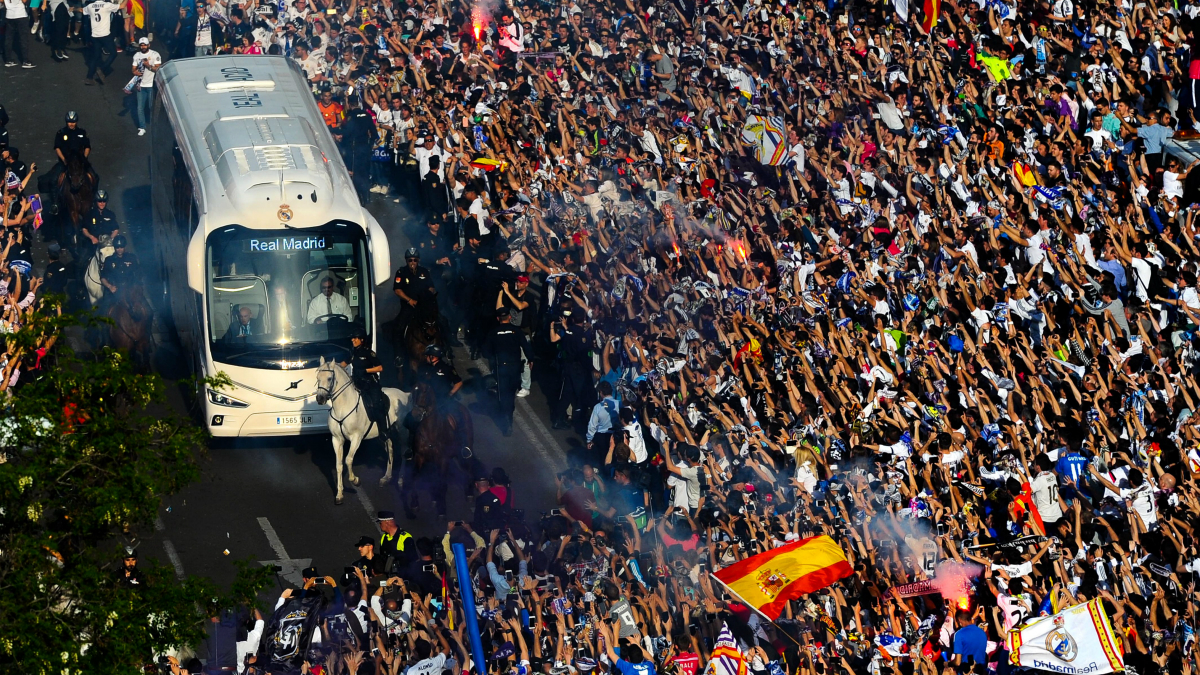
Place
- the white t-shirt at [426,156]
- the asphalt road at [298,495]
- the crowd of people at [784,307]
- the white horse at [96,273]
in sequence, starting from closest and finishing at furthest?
the crowd of people at [784,307]
the asphalt road at [298,495]
the white horse at [96,273]
the white t-shirt at [426,156]

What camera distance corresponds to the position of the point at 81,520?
11625 millimetres

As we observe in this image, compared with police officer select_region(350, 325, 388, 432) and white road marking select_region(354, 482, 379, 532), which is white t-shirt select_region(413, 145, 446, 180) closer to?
police officer select_region(350, 325, 388, 432)

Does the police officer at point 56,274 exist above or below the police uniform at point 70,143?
below

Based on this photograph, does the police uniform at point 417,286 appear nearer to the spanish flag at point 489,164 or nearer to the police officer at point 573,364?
the police officer at point 573,364

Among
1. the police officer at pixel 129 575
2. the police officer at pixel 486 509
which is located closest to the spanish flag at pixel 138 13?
the police officer at pixel 486 509

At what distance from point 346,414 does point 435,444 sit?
3.50ft

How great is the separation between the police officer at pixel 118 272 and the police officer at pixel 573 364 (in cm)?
505

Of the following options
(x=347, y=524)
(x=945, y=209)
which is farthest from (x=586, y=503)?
(x=945, y=209)

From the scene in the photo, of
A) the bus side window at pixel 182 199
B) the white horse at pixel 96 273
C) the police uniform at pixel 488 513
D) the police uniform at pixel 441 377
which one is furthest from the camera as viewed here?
the white horse at pixel 96 273

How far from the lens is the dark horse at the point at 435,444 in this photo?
1850 centimetres

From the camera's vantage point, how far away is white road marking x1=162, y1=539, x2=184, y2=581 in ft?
57.5

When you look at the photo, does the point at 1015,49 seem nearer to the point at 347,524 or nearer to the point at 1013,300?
the point at 1013,300

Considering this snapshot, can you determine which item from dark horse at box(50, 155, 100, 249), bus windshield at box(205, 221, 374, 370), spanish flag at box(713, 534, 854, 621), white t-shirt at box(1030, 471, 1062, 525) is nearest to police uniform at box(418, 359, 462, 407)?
bus windshield at box(205, 221, 374, 370)

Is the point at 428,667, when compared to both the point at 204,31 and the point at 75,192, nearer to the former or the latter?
the point at 75,192
